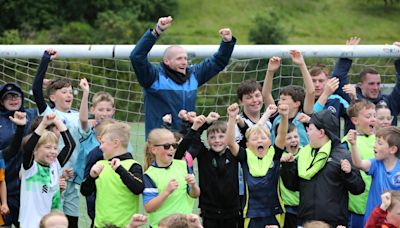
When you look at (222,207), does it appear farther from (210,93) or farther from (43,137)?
(210,93)

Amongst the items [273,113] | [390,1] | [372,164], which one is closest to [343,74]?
[273,113]

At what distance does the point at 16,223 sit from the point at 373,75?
10.2 feet

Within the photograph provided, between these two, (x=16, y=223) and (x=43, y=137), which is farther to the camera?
(x=16, y=223)

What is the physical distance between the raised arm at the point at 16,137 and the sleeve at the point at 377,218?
8.13ft

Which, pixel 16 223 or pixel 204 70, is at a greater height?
pixel 204 70

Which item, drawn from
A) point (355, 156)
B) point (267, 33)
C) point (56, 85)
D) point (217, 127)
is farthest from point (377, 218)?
point (267, 33)

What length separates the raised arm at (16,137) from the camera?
20.0ft

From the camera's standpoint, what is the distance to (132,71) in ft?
28.9

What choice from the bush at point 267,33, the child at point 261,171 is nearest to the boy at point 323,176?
the child at point 261,171

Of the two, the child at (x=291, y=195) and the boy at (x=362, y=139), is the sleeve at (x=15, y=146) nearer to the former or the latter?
the child at (x=291, y=195)

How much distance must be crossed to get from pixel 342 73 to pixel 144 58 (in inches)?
72.5

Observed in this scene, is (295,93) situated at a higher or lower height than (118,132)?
higher

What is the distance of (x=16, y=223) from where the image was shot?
258 inches

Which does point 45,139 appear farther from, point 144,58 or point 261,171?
point 261,171
